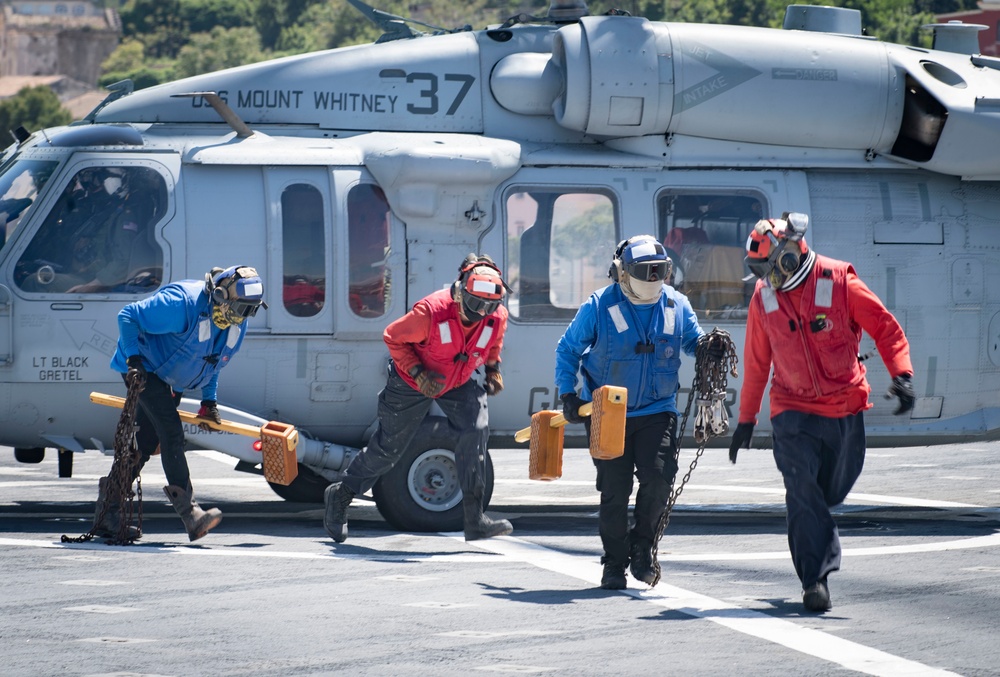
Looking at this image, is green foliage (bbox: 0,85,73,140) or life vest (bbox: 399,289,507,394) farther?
green foliage (bbox: 0,85,73,140)

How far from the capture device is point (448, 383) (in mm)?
9555

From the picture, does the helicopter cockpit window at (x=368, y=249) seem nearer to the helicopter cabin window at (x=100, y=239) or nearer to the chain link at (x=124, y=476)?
the helicopter cabin window at (x=100, y=239)

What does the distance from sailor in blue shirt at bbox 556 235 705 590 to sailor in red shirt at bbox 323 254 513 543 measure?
1.04m

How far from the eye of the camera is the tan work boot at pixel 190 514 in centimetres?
938

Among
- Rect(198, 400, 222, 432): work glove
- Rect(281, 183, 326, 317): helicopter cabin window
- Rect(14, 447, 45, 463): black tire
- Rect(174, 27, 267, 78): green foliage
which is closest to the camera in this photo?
Rect(198, 400, 222, 432): work glove

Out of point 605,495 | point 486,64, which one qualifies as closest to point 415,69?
point 486,64

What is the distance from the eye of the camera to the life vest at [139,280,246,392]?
945 centimetres

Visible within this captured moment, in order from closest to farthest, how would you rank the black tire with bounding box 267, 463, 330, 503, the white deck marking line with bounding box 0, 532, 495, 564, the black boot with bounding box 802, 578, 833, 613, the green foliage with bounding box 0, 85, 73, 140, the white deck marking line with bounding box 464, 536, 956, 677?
the white deck marking line with bounding box 464, 536, 956, 677
the black boot with bounding box 802, 578, 833, 613
the white deck marking line with bounding box 0, 532, 495, 564
the black tire with bounding box 267, 463, 330, 503
the green foliage with bounding box 0, 85, 73, 140

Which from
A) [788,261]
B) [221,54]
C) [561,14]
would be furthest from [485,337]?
[221,54]

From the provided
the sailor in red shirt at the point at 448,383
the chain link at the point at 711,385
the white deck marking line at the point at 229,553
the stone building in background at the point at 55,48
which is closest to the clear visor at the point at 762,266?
the chain link at the point at 711,385

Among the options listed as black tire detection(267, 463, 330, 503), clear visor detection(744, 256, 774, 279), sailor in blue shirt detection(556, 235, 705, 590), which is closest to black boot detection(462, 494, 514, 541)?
sailor in blue shirt detection(556, 235, 705, 590)

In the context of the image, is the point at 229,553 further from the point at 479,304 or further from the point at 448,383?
the point at 479,304

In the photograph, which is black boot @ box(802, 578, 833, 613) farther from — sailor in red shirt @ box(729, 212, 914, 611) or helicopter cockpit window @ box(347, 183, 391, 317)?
helicopter cockpit window @ box(347, 183, 391, 317)

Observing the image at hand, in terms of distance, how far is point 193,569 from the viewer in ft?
27.9
